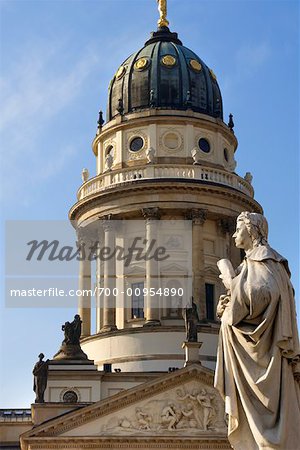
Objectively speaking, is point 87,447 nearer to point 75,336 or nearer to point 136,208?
point 75,336

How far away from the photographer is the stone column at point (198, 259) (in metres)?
55.1

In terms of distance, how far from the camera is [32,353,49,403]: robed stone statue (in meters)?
46.5

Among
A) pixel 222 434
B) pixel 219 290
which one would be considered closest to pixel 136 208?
pixel 219 290

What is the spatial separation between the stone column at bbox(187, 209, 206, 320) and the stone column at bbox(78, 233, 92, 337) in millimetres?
6581

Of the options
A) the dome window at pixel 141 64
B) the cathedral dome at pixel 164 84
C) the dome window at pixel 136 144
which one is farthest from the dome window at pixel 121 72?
the dome window at pixel 136 144

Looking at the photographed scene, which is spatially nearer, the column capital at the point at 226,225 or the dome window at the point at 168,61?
the column capital at the point at 226,225

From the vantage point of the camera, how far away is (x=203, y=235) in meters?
58.6

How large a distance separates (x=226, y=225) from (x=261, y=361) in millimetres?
52744

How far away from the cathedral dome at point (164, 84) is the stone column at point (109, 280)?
791 cm

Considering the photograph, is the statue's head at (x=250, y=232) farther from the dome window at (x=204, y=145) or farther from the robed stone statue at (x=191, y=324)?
the dome window at (x=204, y=145)

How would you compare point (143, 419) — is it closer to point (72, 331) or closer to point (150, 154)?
point (72, 331)

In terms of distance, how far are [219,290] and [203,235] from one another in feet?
11.1

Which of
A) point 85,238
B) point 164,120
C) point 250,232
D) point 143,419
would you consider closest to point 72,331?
point 143,419

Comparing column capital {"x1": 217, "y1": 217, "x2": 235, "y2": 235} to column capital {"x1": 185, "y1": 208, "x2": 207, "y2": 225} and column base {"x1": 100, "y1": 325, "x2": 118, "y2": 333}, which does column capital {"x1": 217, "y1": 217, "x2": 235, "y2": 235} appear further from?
column base {"x1": 100, "y1": 325, "x2": 118, "y2": 333}
